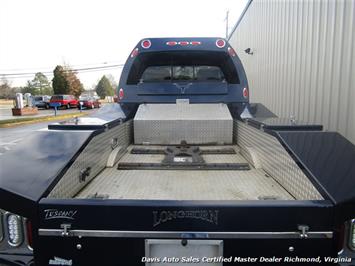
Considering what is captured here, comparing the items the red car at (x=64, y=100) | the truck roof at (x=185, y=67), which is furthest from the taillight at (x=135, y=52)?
the red car at (x=64, y=100)

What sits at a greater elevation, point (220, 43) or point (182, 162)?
point (220, 43)

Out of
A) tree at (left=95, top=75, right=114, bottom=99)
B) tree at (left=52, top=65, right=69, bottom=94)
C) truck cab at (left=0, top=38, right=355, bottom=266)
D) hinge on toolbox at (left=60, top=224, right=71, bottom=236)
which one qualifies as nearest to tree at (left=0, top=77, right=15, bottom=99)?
tree at (left=95, top=75, right=114, bottom=99)

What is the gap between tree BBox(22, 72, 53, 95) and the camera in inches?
3118

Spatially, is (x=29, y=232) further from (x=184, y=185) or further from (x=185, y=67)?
(x=185, y=67)

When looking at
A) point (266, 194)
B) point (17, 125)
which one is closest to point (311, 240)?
point (266, 194)

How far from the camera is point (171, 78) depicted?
4.75 metres

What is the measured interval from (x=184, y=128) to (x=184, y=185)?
1452 mm

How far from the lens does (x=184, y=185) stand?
8.39 ft

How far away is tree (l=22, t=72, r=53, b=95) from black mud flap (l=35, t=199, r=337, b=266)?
3319 inches

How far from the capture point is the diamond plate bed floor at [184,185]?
7.63 ft

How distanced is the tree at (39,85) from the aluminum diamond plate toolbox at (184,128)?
8227 centimetres

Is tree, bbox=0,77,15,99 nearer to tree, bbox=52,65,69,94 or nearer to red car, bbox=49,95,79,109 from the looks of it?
tree, bbox=52,65,69,94

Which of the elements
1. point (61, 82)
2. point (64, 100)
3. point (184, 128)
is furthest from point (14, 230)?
point (61, 82)

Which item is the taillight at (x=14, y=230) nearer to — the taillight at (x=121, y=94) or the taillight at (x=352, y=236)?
the taillight at (x=352, y=236)
